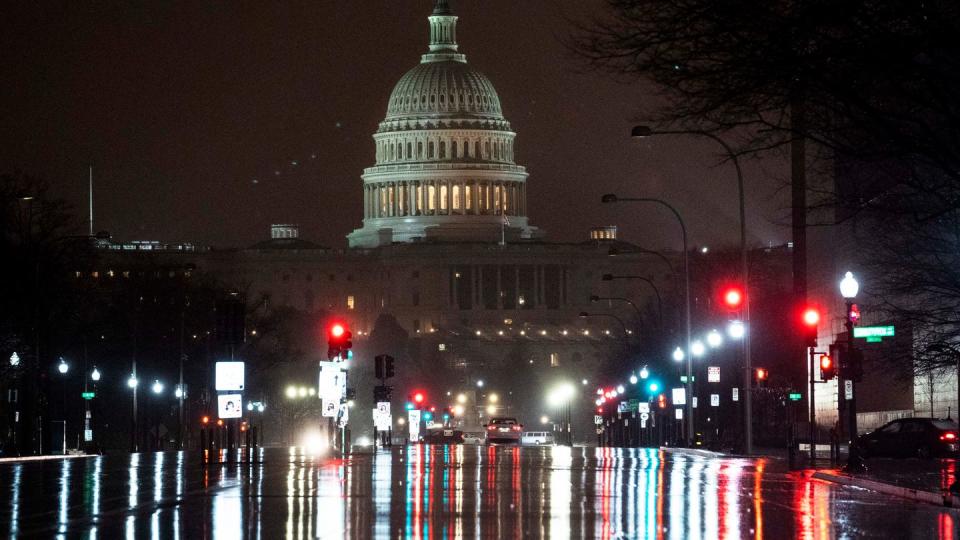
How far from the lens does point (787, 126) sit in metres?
29.0

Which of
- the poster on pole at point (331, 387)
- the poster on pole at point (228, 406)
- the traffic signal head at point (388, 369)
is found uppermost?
the traffic signal head at point (388, 369)

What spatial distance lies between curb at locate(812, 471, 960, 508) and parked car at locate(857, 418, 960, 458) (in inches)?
613

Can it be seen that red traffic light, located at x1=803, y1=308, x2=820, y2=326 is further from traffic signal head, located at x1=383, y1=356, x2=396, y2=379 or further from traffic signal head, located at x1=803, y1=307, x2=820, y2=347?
traffic signal head, located at x1=383, y1=356, x2=396, y2=379

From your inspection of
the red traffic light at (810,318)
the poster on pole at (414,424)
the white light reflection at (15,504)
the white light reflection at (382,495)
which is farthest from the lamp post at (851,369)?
the poster on pole at (414,424)

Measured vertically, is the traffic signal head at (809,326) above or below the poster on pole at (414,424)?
above

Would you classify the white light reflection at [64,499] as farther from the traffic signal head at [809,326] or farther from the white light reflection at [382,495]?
the traffic signal head at [809,326]

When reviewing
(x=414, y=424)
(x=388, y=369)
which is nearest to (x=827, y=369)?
(x=388, y=369)

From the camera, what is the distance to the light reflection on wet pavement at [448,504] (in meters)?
26.3

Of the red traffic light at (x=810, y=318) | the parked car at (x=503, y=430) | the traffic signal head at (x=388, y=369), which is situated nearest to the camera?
the red traffic light at (x=810, y=318)

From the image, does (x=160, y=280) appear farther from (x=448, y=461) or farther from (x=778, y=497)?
(x=778, y=497)

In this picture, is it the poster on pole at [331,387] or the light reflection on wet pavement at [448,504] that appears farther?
the poster on pole at [331,387]

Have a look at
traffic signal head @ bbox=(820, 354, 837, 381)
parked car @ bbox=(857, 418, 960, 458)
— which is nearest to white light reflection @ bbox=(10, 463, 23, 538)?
traffic signal head @ bbox=(820, 354, 837, 381)

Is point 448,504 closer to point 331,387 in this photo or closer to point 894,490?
point 894,490

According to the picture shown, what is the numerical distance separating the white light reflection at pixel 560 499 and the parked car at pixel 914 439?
1299 centimetres
